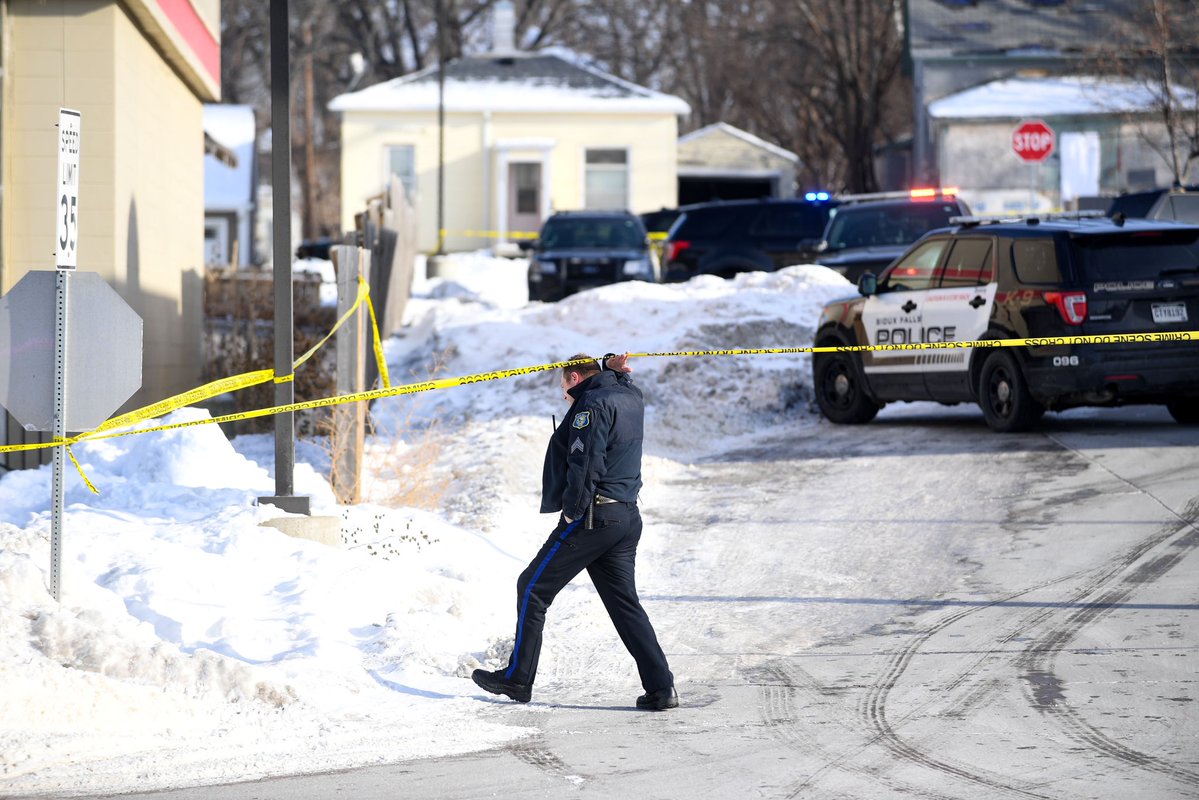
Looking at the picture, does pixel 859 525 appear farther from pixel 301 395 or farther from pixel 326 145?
pixel 326 145

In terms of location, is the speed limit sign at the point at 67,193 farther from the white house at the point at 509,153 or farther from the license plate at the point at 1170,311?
the white house at the point at 509,153

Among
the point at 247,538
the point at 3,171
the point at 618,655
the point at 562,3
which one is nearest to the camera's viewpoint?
the point at 618,655

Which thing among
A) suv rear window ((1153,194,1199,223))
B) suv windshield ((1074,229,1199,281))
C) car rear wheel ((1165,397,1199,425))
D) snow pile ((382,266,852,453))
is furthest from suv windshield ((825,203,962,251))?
suv windshield ((1074,229,1199,281))

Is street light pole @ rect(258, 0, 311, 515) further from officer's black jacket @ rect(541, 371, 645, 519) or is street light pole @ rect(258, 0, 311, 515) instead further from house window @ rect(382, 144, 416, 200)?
house window @ rect(382, 144, 416, 200)

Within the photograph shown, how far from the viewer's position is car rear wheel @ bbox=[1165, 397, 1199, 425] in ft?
48.6

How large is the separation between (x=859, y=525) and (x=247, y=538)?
14.1 ft

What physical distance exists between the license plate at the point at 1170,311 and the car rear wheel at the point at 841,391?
3132 mm

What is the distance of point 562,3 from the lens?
6175cm

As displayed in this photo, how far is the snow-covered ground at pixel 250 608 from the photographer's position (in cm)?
700

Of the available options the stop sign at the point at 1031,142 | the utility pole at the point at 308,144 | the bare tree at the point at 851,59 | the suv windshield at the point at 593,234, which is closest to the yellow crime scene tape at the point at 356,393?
the suv windshield at the point at 593,234

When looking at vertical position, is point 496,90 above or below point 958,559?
above

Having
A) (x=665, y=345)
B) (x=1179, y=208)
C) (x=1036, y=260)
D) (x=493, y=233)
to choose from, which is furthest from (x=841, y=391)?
(x=493, y=233)

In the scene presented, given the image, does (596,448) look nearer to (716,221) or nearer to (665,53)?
(716,221)

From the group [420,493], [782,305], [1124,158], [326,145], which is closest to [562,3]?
[326,145]
